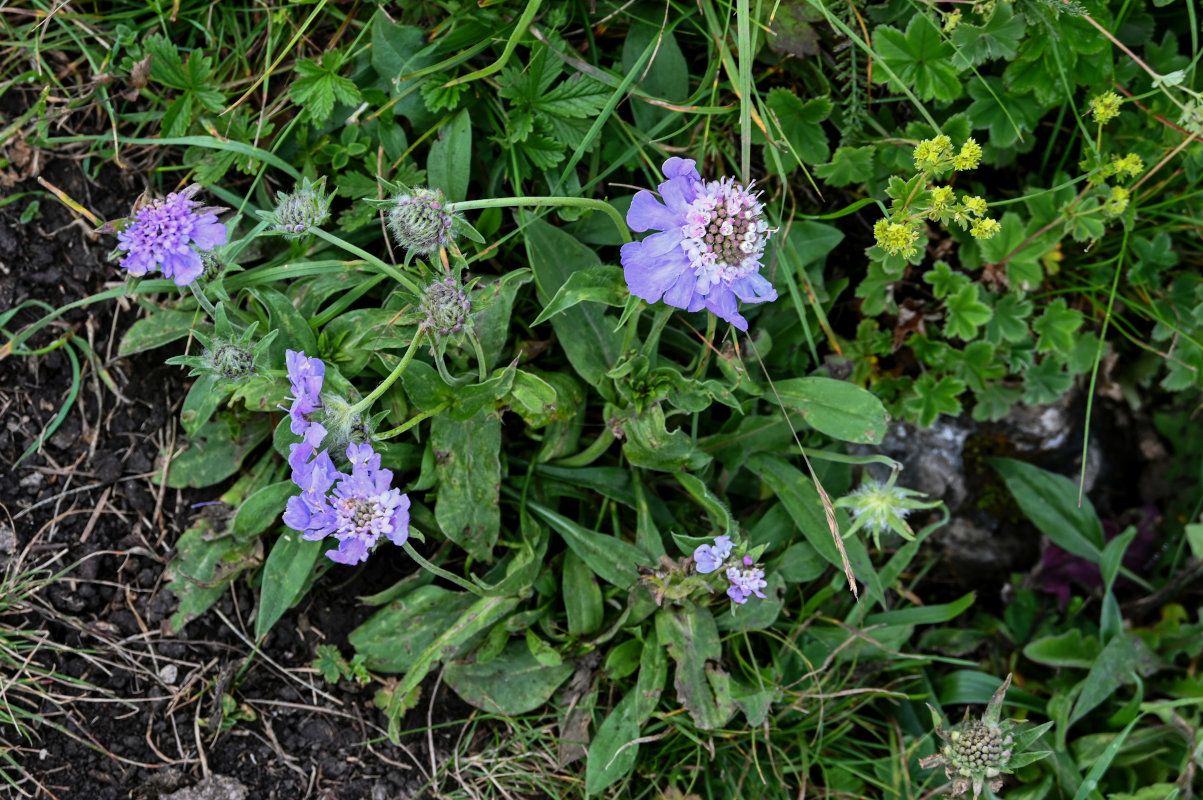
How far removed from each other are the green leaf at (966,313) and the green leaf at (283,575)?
2.28 meters

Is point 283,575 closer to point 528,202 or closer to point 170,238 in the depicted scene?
point 170,238

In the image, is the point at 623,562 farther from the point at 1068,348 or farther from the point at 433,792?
the point at 1068,348

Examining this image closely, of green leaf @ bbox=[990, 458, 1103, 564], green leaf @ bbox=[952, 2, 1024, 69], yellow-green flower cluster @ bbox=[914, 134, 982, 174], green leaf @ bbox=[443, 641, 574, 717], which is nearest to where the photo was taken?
yellow-green flower cluster @ bbox=[914, 134, 982, 174]

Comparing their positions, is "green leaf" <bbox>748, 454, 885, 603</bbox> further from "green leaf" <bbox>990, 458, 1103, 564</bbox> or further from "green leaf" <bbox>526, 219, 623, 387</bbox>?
"green leaf" <bbox>990, 458, 1103, 564</bbox>

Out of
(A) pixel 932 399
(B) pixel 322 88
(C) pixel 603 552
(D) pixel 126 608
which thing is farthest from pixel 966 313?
(D) pixel 126 608

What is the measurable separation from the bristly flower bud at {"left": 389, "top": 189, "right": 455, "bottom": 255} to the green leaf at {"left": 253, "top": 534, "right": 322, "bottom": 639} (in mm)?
1182

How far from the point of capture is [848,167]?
116 inches

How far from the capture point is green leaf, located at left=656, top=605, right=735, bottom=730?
2932 mm

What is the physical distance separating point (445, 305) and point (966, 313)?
6.16ft

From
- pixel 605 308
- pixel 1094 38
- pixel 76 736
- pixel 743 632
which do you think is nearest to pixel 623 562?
pixel 743 632

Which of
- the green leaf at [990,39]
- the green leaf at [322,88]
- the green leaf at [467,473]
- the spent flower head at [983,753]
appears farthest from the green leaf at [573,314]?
the spent flower head at [983,753]

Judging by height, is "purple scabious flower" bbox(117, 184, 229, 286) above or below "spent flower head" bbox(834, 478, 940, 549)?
above

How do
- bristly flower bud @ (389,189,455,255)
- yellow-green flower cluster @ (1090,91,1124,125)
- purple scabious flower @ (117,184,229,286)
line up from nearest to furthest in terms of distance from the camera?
bristly flower bud @ (389,189,455,255), purple scabious flower @ (117,184,229,286), yellow-green flower cluster @ (1090,91,1124,125)

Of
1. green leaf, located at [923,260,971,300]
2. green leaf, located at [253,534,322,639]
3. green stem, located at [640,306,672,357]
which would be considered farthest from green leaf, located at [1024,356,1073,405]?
green leaf, located at [253,534,322,639]
